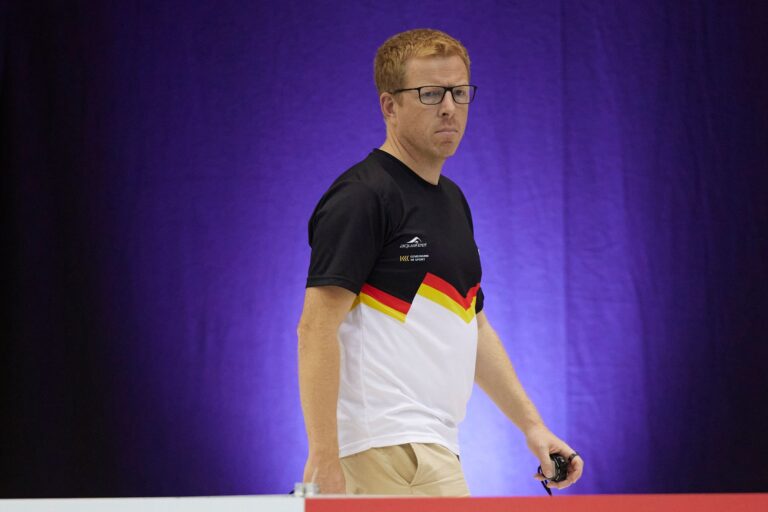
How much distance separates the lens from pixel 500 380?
6.90 ft

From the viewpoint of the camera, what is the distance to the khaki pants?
1751 millimetres

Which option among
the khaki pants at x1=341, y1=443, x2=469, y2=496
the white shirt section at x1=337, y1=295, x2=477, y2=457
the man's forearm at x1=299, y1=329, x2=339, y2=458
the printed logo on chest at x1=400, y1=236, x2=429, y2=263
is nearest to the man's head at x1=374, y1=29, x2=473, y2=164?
the printed logo on chest at x1=400, y1=236, x2=429, y2=263

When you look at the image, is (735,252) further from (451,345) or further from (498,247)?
(451,345)

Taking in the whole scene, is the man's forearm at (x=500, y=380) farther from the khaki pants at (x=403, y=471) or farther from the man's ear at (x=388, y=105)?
the man's ear at (x=388, y=105)

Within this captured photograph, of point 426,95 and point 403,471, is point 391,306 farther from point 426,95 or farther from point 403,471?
point 426,95

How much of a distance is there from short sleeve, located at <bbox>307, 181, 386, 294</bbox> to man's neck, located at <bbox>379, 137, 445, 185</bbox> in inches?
5.9

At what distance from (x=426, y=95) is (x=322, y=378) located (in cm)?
54

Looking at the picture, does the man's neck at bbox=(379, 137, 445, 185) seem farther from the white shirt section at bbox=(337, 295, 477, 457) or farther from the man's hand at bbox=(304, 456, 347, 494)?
the man's hand at bbox=(304, 456, 347, 494)

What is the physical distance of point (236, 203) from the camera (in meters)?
3.56

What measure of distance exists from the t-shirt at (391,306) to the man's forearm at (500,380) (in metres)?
0.23

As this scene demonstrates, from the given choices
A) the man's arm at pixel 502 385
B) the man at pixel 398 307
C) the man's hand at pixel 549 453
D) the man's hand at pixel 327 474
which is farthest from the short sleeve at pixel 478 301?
the man's hand at pixel 327 474

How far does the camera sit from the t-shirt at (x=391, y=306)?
1747mm

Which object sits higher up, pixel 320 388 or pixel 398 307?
pixel 398 307

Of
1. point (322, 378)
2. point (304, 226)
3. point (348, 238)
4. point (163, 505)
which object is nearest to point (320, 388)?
point (322, 378)
